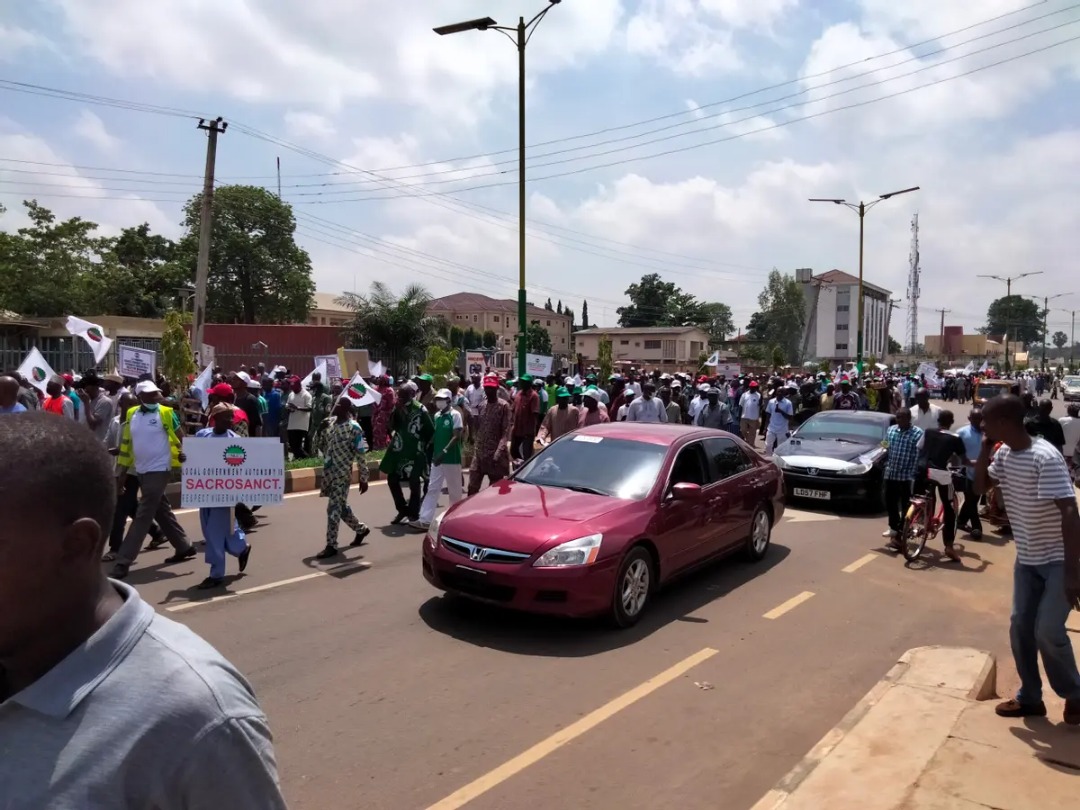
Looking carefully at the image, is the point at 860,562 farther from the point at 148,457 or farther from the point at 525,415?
the point at 148,457

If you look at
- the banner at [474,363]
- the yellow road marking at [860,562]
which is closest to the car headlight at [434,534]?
the yellow road marking at [860,562]

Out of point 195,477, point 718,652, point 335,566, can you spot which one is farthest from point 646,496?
point 195,477

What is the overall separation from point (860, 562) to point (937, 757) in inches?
204

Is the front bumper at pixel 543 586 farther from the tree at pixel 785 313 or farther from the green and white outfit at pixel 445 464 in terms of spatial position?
the tree at pixel 785 313

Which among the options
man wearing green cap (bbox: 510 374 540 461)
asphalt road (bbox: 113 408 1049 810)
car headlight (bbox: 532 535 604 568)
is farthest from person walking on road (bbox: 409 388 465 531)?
car headlight (bbox: 532 535 604 568)

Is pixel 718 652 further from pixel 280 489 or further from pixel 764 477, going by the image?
pixel 280 489

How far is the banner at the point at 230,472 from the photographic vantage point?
7.62m

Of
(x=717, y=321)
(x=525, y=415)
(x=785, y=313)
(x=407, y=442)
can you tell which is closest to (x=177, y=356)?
(x=525, y=415)

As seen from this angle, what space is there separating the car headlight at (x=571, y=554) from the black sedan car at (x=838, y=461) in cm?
591

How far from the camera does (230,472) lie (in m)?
7.84

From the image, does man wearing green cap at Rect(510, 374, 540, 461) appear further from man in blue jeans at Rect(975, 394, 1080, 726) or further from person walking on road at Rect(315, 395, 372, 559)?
man in blue jeans at Rect(975, 394, 1080, 726)

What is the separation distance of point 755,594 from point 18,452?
279 inches

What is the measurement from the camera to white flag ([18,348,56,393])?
40.8ft

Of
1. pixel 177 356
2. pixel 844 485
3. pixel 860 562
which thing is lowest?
pixel 860 562
